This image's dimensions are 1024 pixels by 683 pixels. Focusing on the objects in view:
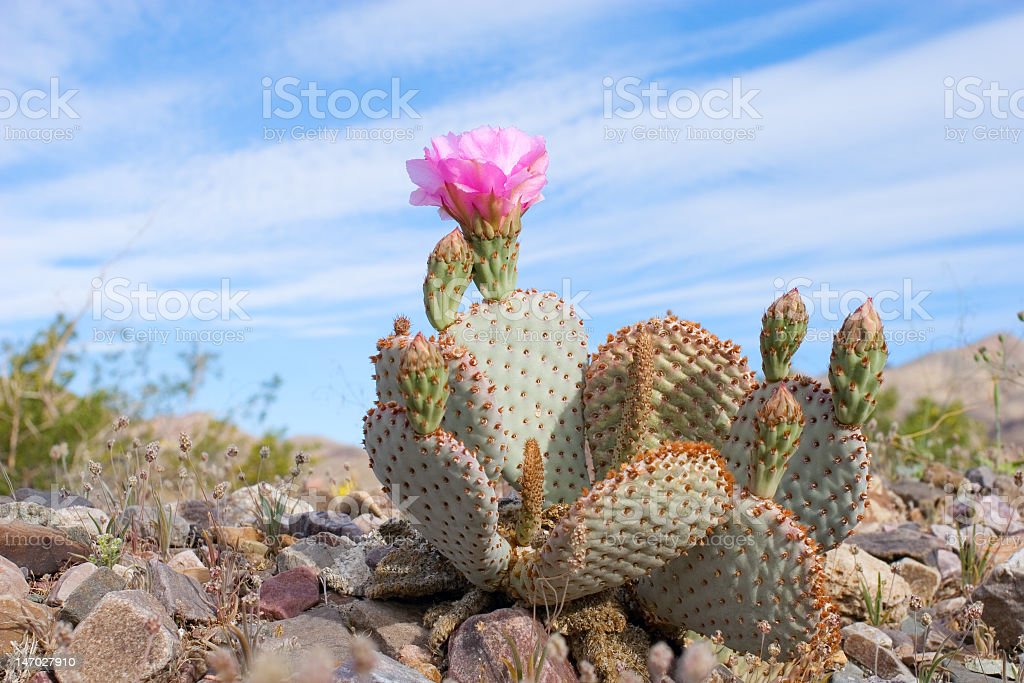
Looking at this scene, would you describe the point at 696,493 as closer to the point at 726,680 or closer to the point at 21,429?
the point at 726,680

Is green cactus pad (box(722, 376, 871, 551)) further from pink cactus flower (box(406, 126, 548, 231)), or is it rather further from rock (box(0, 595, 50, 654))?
rock (box(0, 595, 50, 654))

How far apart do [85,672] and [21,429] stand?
30.2 ft

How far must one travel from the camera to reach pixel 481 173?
13.3 ft

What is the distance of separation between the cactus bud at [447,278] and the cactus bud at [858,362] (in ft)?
4.86

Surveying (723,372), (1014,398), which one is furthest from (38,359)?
(1014,398)

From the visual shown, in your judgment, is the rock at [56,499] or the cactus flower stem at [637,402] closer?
the cactus flower stem at [637,402]

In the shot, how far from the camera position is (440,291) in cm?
414

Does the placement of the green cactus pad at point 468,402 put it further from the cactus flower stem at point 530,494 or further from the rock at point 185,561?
the rock at point 185,561

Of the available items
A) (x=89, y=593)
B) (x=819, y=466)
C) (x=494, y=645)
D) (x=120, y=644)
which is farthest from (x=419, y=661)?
(x=819, y=466)

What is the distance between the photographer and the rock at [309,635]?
12.0ft

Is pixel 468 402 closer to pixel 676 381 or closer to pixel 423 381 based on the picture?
pixel 423 381

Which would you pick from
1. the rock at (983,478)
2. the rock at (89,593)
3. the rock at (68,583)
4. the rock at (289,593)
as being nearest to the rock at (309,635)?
the rock at (289,593)

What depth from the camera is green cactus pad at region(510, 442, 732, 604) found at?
3.56 metres

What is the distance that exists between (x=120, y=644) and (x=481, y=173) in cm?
221
